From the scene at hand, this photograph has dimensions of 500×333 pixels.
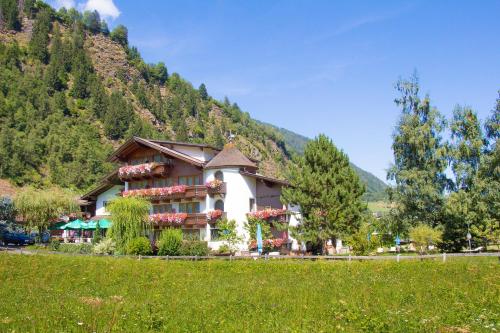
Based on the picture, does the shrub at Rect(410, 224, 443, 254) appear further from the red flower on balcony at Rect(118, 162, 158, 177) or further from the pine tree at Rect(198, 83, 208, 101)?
the pine tree at Rect(198, 83, 208, 101)

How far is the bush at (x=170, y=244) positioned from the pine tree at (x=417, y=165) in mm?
21932

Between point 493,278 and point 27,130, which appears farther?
point 27,130

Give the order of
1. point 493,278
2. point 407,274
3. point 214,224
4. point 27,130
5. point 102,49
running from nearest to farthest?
point 493,278, point 407,274, point 214,224, point 27,130, point 102,49

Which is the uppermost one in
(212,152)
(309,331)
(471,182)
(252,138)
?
(252,138)

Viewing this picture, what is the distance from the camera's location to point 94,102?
12794cm

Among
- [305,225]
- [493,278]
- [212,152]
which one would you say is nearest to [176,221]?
[212,152]

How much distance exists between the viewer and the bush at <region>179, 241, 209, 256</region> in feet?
129

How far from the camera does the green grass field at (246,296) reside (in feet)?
41.8

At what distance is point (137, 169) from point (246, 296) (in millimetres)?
34519

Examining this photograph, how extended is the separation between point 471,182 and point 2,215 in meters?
50.3

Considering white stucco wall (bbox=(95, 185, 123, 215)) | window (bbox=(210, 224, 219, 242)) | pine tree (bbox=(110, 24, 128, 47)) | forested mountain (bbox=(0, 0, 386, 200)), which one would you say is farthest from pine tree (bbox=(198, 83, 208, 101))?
window (bbox=(210, 224, 219, 242))

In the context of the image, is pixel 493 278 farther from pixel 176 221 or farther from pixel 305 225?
pixel 176 221

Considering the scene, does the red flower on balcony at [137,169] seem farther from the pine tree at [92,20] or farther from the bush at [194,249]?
the pine tree at [92,20]

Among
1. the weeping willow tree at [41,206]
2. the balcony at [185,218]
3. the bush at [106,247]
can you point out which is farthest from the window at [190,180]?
the weeping willow tree at [41,206]
